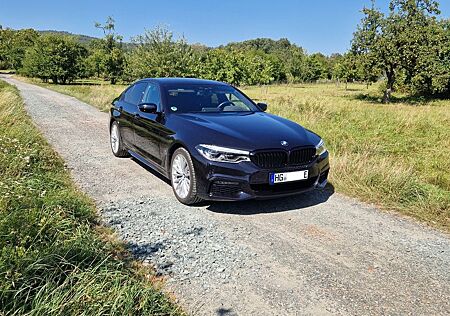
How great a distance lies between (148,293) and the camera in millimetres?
2570

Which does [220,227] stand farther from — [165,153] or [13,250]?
[13,250]

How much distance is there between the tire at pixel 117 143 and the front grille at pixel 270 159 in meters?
3.54

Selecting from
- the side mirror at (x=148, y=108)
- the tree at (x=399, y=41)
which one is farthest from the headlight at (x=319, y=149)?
the tree at (x=399, y=41)

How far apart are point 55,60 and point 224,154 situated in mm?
52292

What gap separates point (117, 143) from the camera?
23.4 ft

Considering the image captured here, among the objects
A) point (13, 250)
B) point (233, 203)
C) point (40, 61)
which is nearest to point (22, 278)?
point (13, 250)

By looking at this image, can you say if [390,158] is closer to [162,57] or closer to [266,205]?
[266,205]

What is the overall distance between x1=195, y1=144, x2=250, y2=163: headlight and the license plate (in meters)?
0.37

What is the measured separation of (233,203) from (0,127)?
18.8 ft

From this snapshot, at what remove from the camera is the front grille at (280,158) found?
13.5ft

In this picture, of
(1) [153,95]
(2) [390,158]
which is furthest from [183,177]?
(2) [390,158]

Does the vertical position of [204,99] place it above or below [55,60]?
below

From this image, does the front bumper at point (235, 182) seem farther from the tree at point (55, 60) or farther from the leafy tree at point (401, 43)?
the tree at point (55, 60)

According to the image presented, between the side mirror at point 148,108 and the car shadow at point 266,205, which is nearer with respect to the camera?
the car shadow at point 266,205
